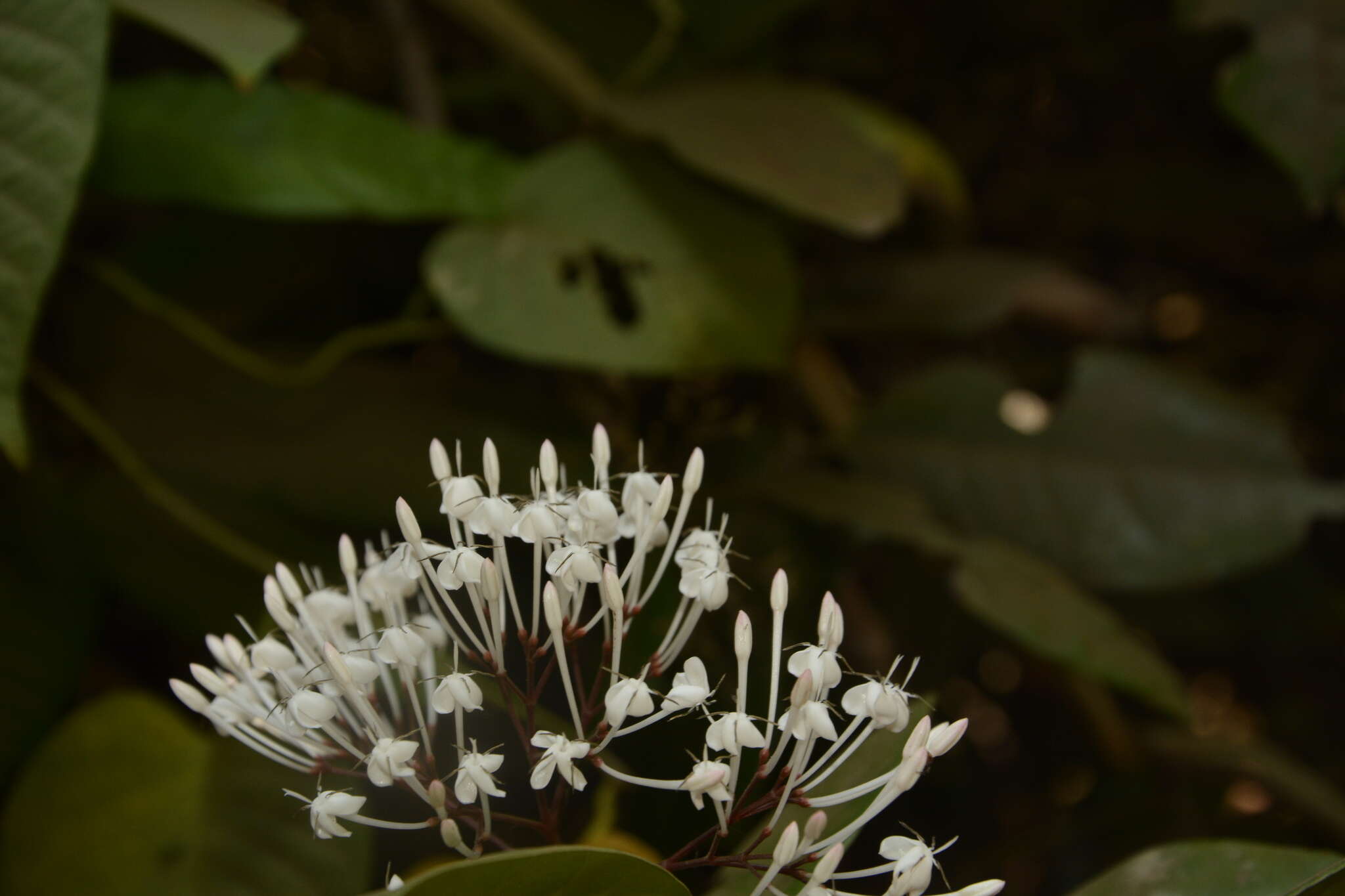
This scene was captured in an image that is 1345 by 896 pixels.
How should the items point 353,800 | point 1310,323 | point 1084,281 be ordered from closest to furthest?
1. point 353,800
2. point 1084,281
3. point 1310,323

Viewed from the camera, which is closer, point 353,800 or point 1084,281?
point 353,800

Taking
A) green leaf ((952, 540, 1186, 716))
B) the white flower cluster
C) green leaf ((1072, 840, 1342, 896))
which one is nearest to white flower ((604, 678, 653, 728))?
the white flower cluster

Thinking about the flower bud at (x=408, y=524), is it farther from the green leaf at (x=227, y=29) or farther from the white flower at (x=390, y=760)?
the green leaf at (x=227, y=29)

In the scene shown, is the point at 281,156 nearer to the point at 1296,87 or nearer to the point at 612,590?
the point at 612,590

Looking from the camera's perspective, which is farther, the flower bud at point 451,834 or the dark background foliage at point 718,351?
the dark background foliage at point 718,351

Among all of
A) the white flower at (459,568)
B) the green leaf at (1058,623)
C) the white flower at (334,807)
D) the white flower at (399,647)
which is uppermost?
the white flower at (459,568)

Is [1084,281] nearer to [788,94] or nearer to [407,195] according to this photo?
[788,94]

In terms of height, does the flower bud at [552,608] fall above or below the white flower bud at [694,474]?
below

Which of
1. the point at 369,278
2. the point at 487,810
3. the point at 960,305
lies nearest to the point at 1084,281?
the point at 960,305

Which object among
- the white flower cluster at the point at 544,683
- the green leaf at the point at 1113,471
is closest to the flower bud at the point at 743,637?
the white flower cluster at the point at 544,683
